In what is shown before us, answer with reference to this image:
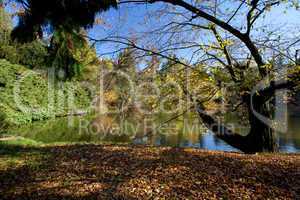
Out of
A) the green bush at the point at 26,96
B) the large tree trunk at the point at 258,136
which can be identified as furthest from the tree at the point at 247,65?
the green bush at the point at 26,96

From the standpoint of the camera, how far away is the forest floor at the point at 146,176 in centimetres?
359

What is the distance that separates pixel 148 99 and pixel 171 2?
2.45 metres

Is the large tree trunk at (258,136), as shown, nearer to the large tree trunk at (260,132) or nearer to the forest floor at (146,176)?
the large tree trunk at (260,132)

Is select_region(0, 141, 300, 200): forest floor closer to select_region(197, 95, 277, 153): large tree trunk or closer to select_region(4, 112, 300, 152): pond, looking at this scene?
select_region(197, 95, 277, 153): large tree trunk

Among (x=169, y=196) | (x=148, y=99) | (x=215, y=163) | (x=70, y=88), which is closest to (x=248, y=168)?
(x=215, y=163)

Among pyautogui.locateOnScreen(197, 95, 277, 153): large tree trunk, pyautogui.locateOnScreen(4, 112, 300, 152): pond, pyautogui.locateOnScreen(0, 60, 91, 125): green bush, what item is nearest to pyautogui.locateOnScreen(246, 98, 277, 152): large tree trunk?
pyautogui.locateOnScreen(197, 95, 277, 153): large tree trunk

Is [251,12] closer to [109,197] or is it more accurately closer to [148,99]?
[148,99]

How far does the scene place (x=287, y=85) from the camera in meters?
5.79

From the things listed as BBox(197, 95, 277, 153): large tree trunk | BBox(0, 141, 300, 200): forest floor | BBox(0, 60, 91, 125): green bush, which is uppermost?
BBox(0, 60, 91, 125): green bush

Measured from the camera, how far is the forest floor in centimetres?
359

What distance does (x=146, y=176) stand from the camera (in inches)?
162

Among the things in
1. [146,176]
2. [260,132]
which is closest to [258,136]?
[260,132]

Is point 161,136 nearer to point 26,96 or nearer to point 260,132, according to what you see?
point 260,132

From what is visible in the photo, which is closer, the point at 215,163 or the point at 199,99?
the point at 215,163
